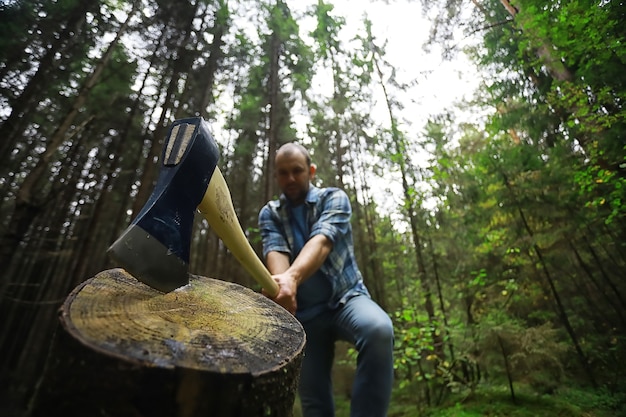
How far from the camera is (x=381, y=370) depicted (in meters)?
1.73

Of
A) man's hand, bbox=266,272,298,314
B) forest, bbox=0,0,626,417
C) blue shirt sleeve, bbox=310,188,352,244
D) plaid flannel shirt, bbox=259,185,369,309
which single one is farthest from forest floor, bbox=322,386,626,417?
man's hand, bbox=266,272,298,314

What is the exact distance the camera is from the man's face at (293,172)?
248 cm

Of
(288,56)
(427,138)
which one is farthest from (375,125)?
(288,56)

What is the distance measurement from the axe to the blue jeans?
85 cm

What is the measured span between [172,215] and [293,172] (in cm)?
137

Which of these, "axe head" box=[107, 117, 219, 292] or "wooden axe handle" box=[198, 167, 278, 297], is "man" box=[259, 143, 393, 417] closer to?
"wooden axe handle" box=[198, 167, 278, 297]

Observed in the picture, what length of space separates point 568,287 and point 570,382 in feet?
8.79

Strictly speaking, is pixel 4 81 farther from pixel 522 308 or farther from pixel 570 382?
pixel 522 308

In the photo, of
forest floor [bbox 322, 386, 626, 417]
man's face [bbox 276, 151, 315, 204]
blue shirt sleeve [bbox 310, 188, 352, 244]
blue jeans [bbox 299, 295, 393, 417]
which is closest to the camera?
blue jeans [bbox 299, 295, 393, 417]

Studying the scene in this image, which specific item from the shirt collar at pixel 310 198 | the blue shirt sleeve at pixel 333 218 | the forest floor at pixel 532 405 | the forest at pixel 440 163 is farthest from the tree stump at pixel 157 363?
the forest floor at pixel 532 405

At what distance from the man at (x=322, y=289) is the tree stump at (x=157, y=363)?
0.73 meters

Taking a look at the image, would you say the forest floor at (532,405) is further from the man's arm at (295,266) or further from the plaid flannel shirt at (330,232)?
the man's arm at (295,266)

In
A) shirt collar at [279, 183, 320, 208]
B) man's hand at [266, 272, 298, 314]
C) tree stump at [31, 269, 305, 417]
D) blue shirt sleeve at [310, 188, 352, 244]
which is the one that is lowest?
tree stump at [31, 269, 305, 417]

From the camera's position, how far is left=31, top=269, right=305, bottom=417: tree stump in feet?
2.44
